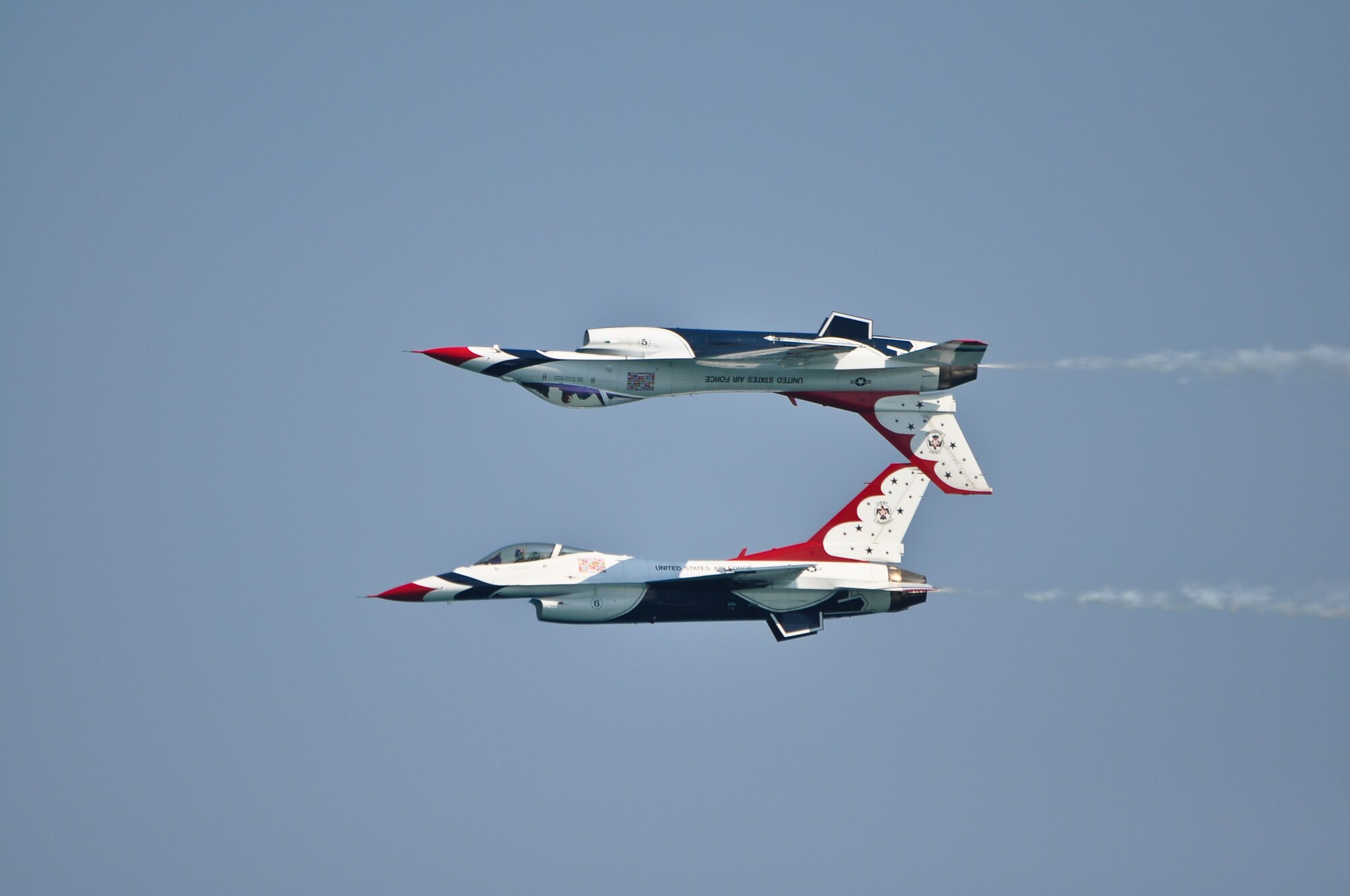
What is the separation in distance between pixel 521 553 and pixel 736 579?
5.09 m

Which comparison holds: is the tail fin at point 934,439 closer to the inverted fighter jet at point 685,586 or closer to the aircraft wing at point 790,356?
the aircraft wing at point 790,356

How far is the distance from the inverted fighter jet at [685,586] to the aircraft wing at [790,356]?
14.6 feet

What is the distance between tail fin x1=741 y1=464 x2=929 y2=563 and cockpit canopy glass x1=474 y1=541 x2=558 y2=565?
15.5 feet

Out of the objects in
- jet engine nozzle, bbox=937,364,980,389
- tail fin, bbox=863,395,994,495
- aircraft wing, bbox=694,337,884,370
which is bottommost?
tail fin, bbox=863,395,994,495

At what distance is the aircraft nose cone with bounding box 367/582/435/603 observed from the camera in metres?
57.6

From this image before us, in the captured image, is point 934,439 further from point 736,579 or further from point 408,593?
point 408,593

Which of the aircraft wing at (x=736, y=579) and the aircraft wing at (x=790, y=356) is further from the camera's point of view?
the aircraft wing at (x=790, y=356)

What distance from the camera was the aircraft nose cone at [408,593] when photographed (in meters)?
57.6

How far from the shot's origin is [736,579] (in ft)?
190

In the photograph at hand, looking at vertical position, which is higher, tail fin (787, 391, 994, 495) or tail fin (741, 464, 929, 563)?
tail fin (787, 391, 994, 495)

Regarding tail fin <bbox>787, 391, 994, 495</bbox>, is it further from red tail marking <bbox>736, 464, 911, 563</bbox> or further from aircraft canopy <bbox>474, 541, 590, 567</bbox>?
aircraft canopy <bbox>474, 541, 590, 567</bbox>

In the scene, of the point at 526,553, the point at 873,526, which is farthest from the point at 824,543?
the point at 526,553

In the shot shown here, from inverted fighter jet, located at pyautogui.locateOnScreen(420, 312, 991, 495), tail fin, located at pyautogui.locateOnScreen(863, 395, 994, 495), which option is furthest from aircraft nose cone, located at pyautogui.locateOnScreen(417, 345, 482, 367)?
tail fin, located at pyautogui.locateOnScreen(863, 395, 994, 495)

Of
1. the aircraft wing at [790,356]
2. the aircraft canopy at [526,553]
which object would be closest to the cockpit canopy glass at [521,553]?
the aircraft canopy at [526,553]
